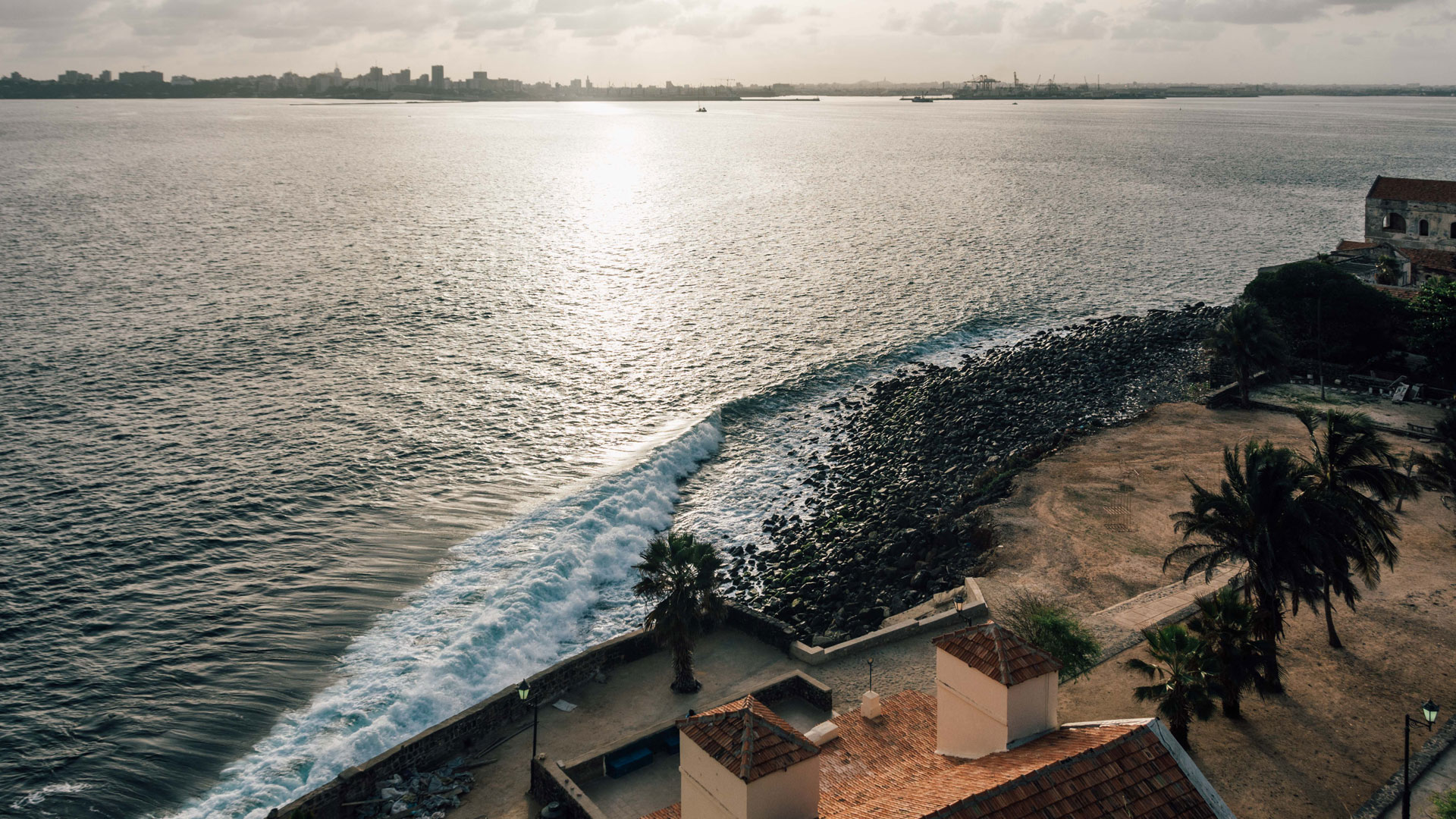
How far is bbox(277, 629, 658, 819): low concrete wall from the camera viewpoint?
24000mm

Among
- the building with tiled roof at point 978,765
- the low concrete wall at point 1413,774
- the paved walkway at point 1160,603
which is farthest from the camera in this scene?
the paved walkway at point 1160,603

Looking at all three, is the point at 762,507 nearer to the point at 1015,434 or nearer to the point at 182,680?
the point at 1015,434

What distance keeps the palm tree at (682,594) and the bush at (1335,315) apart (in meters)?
43.3

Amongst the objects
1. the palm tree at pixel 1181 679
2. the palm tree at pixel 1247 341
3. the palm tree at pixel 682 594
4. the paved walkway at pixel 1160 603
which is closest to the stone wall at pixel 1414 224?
the palm tree at pixel 1247 341

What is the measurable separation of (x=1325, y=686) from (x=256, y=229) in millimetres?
112588

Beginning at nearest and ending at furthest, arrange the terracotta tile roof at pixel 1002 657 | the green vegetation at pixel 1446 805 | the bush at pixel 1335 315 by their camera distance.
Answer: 1. the terracotta tile roof at pixel 1002 657
2. the green vegetation at pixel 1446 805
3. the bush at pixel 1335 315

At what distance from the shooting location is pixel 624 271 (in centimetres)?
10119

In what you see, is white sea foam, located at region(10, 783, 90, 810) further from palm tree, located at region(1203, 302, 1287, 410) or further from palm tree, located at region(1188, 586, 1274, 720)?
palm tree, located at region(1203, 302, 1287, 410)

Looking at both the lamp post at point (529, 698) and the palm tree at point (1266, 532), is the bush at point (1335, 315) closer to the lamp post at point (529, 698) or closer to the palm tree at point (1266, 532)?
the palm tree at point (1266, 532)

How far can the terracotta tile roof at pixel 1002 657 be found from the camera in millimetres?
15969

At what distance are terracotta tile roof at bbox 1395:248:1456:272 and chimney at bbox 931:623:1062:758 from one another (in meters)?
73.9

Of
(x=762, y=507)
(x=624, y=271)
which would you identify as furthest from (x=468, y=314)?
(x=762, y=507)

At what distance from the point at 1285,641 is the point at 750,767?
22.9 m

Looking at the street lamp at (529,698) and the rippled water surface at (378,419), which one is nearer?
the street lamp at (529,698)
